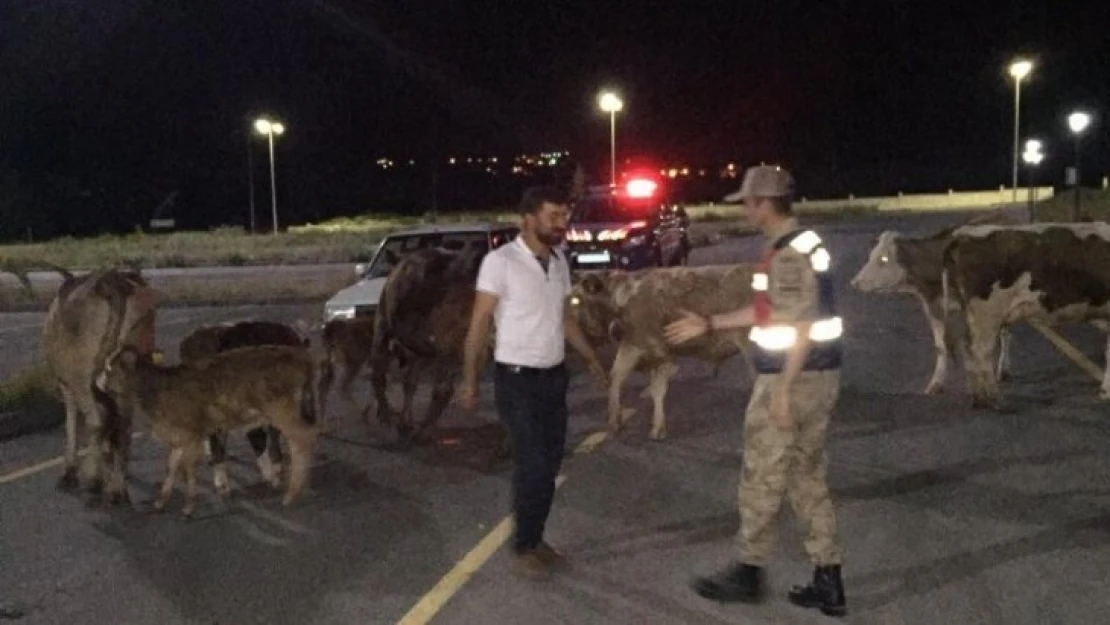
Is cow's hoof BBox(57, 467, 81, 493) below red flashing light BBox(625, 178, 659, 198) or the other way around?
below

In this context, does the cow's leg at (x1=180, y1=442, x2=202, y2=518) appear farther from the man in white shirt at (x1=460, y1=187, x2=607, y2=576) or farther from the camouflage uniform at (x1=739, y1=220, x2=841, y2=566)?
the camouflage uniform at (x1=739, y1=220, x2=841, y2=566)

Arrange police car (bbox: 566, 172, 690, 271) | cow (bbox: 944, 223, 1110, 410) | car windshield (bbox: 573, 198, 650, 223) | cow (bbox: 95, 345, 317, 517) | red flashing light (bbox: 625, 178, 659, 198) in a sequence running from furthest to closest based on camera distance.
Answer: red flashing light (bbox: 625, 178, 659, 198) < car windshield (bbox: 573, 198, 650, 223) < police car (bbox: 566, 172, 690, 271) < cow (bbox: 944, 223, 1110, 410) < cow (bbox: 95, 345, 317, 517)

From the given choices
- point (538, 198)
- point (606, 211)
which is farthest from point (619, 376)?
point (606, 211)

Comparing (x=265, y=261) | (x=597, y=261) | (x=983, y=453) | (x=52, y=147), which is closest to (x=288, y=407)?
(x=983, y=453)

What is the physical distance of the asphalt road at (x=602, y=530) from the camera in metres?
7.68

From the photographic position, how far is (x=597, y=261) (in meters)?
28.8

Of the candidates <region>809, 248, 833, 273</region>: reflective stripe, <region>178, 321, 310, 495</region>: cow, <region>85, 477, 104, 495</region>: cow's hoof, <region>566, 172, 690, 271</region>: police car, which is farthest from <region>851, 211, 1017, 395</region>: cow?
<region>566, 172, 690, 271</region>: police car

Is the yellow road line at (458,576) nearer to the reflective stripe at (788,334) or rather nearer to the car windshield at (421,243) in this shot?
the reflective stripe at (788,334)

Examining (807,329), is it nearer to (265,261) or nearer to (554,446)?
(554,446)

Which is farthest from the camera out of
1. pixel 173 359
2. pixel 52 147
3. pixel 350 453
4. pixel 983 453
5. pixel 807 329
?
pixel 52 147

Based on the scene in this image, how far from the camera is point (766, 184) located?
24.3 ft

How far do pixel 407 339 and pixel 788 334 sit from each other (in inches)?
262

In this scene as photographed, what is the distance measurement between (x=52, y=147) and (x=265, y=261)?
174 ft

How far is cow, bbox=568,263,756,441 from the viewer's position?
43.3ft
